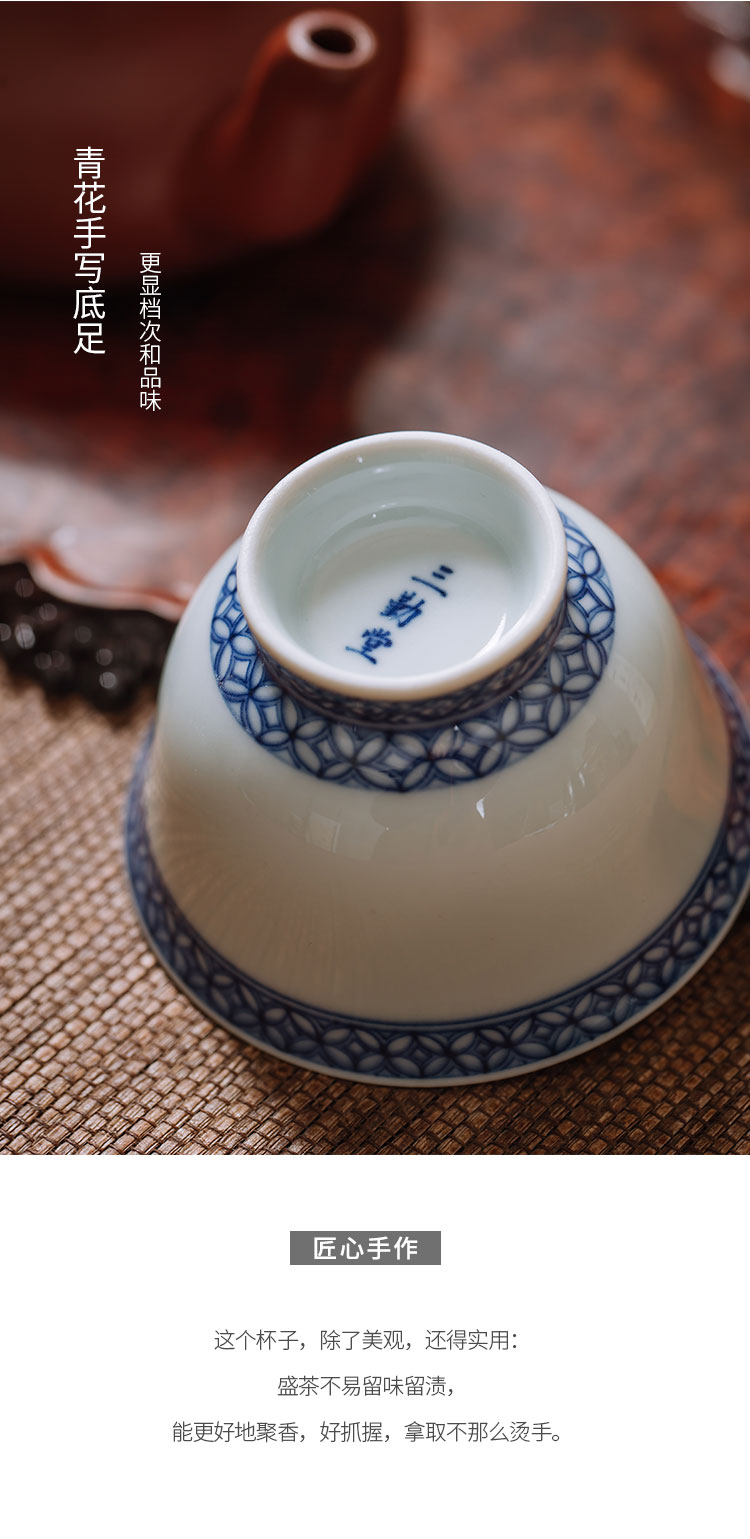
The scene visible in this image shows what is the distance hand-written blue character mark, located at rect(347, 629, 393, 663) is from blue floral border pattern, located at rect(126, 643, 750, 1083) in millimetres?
197

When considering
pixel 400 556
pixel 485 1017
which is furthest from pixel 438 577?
pixel 485 1017

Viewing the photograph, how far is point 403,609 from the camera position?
735 mm

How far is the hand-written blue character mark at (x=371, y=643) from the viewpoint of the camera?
28.3 inches

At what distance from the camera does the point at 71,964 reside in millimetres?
873

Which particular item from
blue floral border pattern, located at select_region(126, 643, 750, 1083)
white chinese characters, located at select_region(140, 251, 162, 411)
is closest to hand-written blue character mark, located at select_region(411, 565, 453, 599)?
blue floral border pattern, located at select_region(126, 643, 750, 1083)

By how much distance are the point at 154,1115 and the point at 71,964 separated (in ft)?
0.39

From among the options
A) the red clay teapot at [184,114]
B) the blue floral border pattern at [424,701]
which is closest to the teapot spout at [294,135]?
the red clay teapot at [184,114]

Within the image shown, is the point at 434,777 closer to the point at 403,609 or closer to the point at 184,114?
the point at 403,609

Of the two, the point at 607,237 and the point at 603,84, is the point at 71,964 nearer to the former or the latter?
the point at 607,237

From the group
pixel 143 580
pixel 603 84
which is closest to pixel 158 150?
pixel 143 580

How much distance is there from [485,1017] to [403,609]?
22cm

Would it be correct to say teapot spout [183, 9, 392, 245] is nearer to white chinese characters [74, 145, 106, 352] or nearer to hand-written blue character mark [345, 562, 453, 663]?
white chinese characters [74, 145, 106, 352]

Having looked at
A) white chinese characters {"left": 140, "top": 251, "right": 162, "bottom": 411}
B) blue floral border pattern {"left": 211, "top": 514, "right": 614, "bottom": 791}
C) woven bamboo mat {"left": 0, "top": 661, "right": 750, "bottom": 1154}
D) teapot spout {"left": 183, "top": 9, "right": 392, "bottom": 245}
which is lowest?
woven bamboo mat {"left": 0, "top": 661, "right": 750, "bottom": 1154}

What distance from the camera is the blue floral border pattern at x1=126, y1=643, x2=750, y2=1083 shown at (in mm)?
770
